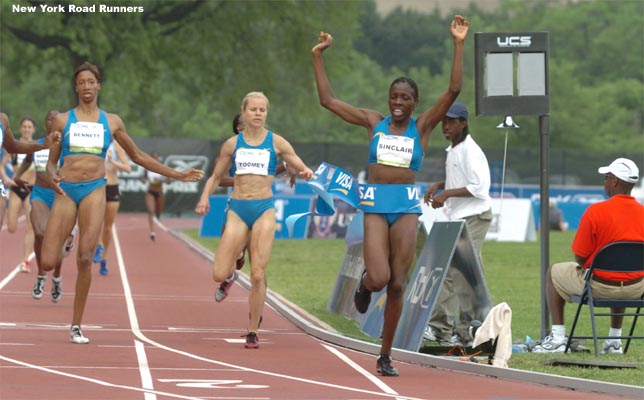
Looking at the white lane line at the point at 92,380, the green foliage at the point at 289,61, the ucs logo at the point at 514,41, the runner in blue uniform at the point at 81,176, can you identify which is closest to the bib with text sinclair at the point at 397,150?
the runner in blue uniform at the point at 81,176

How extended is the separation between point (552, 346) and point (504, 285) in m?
9.80

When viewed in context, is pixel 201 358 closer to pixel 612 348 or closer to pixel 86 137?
pixel 86 137

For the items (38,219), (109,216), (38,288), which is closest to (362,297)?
(38,288)

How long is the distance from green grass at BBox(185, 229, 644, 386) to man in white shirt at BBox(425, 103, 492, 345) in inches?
33.0

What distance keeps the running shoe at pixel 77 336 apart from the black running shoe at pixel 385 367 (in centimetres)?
295

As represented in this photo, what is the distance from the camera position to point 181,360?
1188 centimetres

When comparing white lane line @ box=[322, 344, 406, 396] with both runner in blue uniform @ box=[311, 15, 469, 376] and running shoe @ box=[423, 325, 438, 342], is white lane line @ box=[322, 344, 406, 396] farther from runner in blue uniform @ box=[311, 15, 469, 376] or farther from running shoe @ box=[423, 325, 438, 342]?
running shoe @ box=[423, 325, 438, 342]

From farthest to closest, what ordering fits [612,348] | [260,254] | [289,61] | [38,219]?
[289,61]
[38,219]
[260,254]
[612,348]

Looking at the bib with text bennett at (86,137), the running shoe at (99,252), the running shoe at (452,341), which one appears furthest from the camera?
the running shoe at (99,252)

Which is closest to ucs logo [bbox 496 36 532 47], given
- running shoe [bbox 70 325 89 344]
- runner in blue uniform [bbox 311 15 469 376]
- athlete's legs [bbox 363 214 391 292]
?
runner in blue uniform [bbox 311 15 469 376]

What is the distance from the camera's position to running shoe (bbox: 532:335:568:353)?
42.2 feet

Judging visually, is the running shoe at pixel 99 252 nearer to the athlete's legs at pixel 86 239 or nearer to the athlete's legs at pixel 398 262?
the athlete's legs at pixel 86 239

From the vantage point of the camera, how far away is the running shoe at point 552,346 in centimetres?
1286

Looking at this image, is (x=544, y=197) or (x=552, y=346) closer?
(x=552, y=346)
